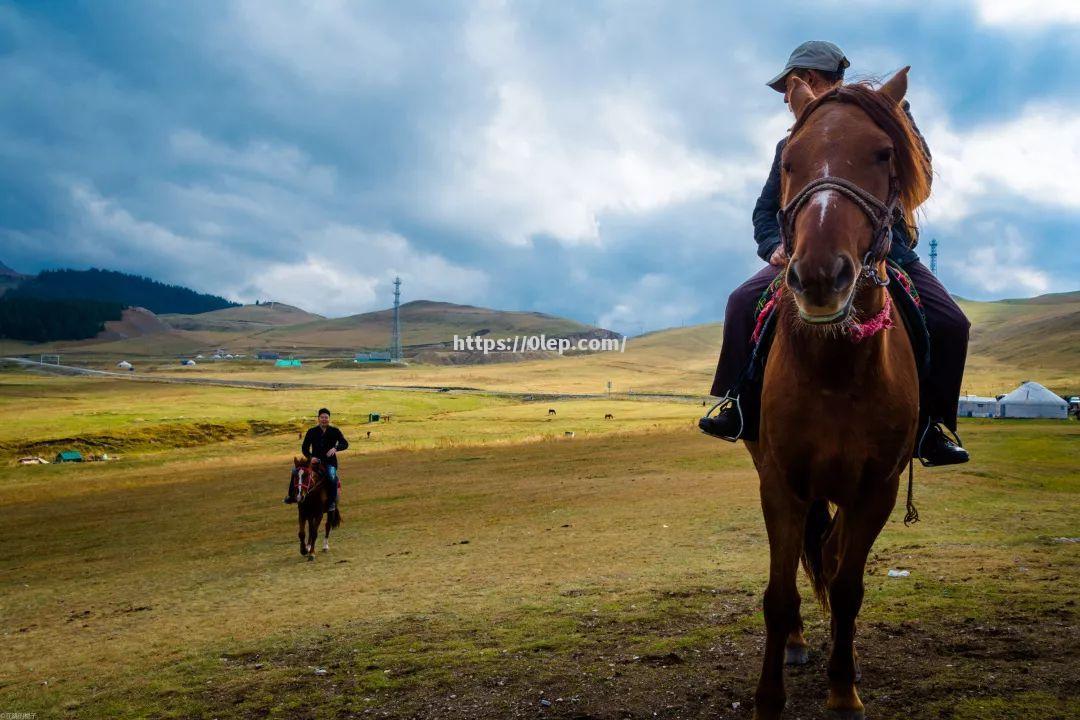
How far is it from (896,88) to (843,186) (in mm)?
1065

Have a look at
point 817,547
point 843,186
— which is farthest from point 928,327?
point 843,186

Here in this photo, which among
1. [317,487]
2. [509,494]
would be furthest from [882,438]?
[509,494]

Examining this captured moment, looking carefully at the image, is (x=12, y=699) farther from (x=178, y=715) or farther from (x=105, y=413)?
(x=105, y=413)

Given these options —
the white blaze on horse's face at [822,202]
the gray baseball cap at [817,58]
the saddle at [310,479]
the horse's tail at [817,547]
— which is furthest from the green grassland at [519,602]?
the gray baseball cap at [817,58]

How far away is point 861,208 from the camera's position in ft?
12.9

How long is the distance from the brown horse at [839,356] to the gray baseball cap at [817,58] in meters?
1.30

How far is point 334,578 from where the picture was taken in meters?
13.6

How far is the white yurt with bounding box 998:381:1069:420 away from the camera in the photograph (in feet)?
199

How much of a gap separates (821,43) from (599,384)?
13336cm

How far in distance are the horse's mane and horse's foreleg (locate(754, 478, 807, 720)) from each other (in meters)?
1.96

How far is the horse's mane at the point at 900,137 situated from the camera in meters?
4.34

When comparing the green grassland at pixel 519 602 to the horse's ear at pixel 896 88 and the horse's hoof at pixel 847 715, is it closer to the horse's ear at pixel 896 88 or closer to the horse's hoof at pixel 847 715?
the horse's hoof at pixel 847 715

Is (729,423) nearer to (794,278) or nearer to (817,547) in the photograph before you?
(817,547)

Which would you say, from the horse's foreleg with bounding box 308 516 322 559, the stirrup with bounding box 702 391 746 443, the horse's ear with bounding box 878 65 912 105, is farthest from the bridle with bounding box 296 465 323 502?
the horse's ear with bounding box 878 65 912 105
